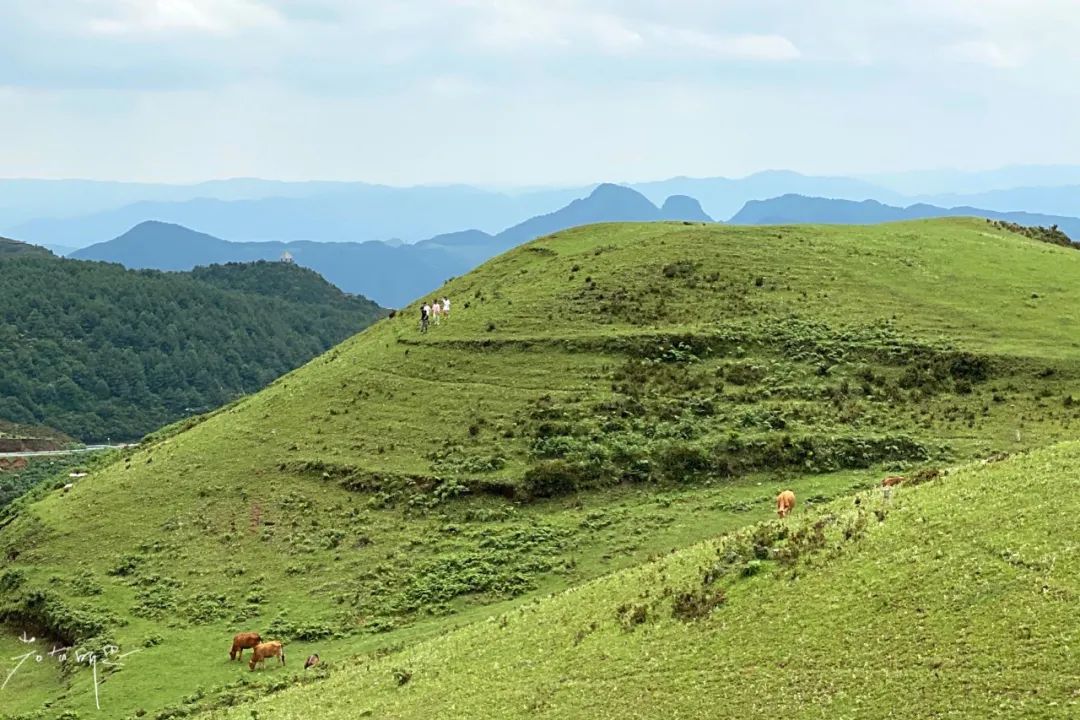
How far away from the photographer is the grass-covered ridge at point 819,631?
13070 mm

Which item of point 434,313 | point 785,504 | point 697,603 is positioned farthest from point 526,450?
point 697,603

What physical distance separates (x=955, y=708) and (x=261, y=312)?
195738mm

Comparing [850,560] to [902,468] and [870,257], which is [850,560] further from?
[870,257]

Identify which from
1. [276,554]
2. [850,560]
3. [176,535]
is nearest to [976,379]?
[850,560]

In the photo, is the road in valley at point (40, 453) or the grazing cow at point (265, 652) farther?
the road in valley at point (40, 453)

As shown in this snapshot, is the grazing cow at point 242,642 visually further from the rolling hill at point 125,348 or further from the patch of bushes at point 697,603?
the rolling hill at point 125,348

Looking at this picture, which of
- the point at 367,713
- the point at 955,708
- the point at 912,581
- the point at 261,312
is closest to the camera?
the point at 955,708

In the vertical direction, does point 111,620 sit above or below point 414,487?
below

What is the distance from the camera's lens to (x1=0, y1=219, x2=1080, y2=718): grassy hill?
101 feet

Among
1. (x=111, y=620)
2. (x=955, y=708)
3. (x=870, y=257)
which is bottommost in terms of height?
(x=111, y=620)

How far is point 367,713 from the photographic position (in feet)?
59.5

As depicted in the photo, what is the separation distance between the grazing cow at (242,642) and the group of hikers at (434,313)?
26.4 metres

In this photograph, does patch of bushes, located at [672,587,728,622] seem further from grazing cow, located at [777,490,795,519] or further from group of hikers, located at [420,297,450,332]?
group of hikers, located at [420,297,450,332]

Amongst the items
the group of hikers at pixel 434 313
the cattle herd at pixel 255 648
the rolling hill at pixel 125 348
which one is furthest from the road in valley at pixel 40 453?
the cattle herd at pixel 255 648
